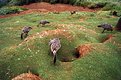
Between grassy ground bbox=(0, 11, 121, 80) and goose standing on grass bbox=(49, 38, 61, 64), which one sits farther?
→ goose standing on grass bbox=(49, 38, 61, 64)

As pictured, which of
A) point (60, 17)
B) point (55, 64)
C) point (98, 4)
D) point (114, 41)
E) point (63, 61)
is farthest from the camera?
point (98, 4)

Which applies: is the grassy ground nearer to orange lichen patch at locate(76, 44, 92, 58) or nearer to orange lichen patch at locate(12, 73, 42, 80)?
orange lichen patch at locate(76, 44, 92, 58)

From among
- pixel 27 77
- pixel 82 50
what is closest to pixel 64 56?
pixel 82 50

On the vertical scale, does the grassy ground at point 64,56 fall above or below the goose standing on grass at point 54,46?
below

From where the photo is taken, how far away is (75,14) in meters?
37.9

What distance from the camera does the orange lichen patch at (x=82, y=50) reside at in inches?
862

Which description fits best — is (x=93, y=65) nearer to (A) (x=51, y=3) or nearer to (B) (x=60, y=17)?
(B) (x=60, y=17)

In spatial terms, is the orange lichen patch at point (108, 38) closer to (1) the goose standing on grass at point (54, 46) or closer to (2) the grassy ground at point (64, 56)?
(2) the grassy ground at point (64, 56)

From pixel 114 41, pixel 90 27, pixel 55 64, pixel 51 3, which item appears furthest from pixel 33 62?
pixel 51 3

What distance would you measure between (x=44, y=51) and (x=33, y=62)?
1603mm

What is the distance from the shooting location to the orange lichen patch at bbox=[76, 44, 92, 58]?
71.8ft

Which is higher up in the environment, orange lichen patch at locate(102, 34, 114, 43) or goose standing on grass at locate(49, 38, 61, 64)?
goose standing on grass at locate(49, 38, 61, 64)

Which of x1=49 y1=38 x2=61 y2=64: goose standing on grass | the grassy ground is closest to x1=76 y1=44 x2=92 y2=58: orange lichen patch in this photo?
the grassy ground

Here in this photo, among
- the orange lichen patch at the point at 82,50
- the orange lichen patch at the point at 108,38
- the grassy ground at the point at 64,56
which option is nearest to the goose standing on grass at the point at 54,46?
the grassy ground at the point at 64,56
